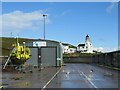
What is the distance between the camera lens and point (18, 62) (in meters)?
57.4

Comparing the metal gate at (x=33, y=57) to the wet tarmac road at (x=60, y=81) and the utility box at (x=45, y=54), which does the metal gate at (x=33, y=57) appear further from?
the wet tarmac road at (x=60, y=81)

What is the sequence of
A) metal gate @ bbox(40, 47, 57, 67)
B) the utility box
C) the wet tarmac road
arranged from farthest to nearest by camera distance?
1. metal gate @ bbox(40, 47, 57, 67)
2. the utility box
3. the wet tarmac road

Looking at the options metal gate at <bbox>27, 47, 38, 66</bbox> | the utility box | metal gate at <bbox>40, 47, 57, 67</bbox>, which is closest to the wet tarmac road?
metal gate at <bbox>27, 47, 38, 66</bbox>

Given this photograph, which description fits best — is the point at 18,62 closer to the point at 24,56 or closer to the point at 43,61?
the point at 24,56

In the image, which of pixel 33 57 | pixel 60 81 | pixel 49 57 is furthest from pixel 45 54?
pixel 60 81

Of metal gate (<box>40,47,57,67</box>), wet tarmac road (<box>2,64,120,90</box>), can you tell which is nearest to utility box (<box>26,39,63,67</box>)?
metal gate (<box>40,47,57,67</box>)

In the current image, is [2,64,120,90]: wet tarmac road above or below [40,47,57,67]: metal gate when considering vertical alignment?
below

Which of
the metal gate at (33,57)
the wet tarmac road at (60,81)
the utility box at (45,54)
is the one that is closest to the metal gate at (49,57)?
the utility box at (45,54)

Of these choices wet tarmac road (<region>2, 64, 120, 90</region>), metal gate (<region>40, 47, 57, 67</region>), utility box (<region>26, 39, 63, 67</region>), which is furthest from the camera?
metal gate (<region>40, 47, 57, 67</region>)

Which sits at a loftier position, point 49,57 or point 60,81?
point 49,57

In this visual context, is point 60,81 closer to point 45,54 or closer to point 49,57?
point 49,57

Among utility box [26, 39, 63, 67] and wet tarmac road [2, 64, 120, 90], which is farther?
utility box [26, 39, 63, 67]

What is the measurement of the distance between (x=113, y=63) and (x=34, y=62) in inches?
649

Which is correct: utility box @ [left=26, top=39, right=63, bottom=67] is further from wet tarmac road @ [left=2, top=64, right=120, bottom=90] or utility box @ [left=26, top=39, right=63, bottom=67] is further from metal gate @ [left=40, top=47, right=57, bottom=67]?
wet tarmac road @ [left=2, top=64, right=120, bottom=90]
